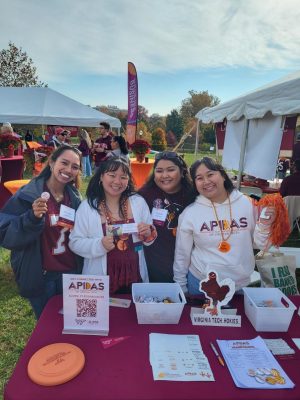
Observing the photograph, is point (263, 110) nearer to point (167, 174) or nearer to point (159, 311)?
point (167, 174)

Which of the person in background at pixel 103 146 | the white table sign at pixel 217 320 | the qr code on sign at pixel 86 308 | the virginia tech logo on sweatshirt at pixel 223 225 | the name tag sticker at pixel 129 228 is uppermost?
the person in background at pixel 103 146

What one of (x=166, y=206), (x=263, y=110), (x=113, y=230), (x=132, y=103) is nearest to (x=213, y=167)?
(x=166, y=206)

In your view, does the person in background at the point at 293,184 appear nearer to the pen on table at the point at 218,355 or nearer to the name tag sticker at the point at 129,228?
the name tag sticker at the point at 129,228

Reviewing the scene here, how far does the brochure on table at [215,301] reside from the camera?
144cm

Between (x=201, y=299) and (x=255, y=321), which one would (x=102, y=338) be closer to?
(x=201, y=299)

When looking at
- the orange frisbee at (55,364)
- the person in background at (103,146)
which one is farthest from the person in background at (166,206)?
the person in background at (103,146)

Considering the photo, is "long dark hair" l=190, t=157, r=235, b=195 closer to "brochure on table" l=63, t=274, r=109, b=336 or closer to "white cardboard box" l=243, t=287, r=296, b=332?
"white cardboard box" l=243, t=287, r=296, b=332

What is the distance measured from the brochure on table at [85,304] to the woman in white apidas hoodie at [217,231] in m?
0.67

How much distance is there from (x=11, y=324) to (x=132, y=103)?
957cm

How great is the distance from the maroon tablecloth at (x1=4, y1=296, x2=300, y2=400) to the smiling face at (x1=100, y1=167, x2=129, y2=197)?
798mm

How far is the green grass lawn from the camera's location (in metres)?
2.38

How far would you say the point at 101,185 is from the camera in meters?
1.97

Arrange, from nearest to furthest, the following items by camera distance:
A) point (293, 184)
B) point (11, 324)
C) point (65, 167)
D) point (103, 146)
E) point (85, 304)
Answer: point (85, 304)
point (65, 167)
point (11, 324)
point (293, 184)
point (103, 146)

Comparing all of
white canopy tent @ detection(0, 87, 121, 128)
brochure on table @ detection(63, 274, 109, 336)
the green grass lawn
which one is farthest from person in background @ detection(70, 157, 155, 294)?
white canopy tent @ detection(0, 87, 121, 128)
